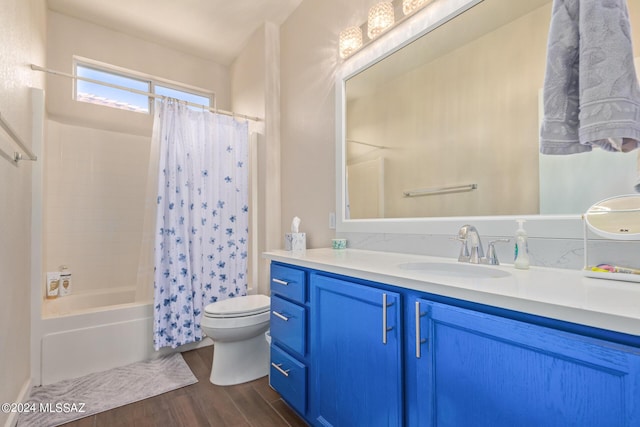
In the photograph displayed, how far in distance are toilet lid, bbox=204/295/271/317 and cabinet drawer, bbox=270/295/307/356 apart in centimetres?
30

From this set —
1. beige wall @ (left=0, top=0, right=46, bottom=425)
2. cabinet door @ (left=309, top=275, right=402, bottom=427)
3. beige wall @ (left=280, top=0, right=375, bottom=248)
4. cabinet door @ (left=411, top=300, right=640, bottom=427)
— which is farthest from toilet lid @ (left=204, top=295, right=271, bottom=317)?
cabinet door @ (left=411, top=300, right=640, bottom=427)

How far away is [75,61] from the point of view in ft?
9.06

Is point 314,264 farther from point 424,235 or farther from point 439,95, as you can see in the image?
point 439,95

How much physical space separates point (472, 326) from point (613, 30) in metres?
0.84

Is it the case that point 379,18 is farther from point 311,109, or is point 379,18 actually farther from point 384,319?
point 384,319

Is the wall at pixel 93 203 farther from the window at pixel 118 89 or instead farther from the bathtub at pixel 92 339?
the bathtub at pixel 92 339

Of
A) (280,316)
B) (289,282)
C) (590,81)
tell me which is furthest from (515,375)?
(280,316)

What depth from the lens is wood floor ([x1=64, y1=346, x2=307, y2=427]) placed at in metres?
1.54

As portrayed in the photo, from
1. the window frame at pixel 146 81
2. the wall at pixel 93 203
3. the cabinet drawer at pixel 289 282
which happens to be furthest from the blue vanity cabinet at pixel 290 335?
the wall at pixel 93 203

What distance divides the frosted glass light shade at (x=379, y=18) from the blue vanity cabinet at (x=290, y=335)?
141 cm

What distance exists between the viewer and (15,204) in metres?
Result: 1.55

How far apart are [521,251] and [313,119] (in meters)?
1.67

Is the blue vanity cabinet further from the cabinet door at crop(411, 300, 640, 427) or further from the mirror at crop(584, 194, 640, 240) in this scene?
the mirror at crop(584, 194, 640, 240)

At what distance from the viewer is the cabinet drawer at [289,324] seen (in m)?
1.43
